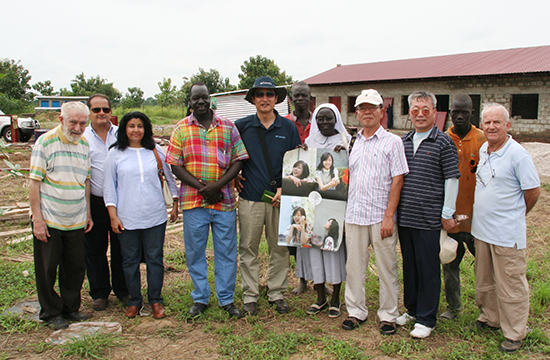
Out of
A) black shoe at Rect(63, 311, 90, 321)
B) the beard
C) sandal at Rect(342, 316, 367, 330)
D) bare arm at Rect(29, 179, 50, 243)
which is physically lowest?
sandal at Rect(342, 316, 367, 330)

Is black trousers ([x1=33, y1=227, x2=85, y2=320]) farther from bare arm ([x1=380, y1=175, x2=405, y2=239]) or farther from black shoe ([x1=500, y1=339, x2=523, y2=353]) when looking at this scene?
black shoe ([x1=500, y1=339, x2=523, y2=353])

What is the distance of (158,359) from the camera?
3041 millimetres

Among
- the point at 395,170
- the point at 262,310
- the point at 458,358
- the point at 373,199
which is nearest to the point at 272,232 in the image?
the point at 262,310

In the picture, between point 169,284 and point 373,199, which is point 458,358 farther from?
point 169,284

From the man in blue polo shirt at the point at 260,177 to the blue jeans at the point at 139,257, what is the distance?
75 centimetres

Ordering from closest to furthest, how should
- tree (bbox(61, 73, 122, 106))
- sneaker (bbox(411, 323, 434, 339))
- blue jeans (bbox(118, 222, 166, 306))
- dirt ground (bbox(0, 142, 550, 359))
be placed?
dirt ground (bbox(0, 142, 550, 359)) < sneaker (bbox(411, 323, 434, 339)) < blue jeans (bbox(118, 222, 166, 306)) < tree (bbox(61, 73, 122, 106))

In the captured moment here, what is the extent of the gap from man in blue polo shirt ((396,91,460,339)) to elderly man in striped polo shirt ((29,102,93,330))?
2664 millimetres

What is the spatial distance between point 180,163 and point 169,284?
5.23 feet

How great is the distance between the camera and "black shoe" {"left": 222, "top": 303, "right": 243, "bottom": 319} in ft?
12.0

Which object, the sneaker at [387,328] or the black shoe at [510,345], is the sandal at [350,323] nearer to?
the sneaker at [387,328]

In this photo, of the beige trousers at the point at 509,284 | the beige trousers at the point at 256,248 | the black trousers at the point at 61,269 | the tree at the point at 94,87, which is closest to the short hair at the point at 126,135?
the black trousers at the point at 61,269

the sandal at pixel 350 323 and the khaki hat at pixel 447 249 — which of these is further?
the sandal at pixel 350 323

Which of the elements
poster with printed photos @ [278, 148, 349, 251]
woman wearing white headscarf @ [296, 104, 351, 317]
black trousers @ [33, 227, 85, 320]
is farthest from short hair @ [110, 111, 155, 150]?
woman wearing white headscarf @ [296, 104, 351, 317]

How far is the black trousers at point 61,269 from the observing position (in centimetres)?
336
